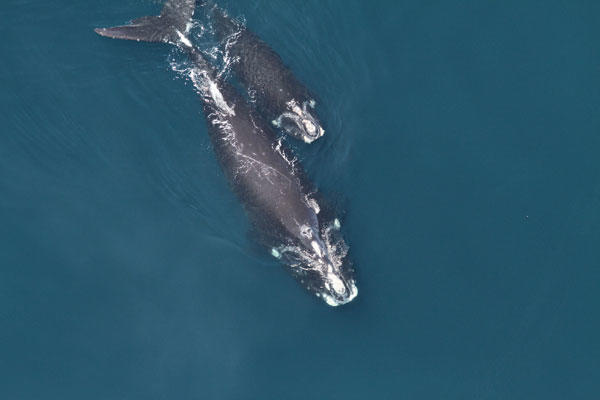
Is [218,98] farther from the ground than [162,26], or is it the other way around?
[162,26]

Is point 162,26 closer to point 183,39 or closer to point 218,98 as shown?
point 183,39

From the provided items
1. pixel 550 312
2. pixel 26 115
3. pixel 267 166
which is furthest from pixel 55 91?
pixel 550 312

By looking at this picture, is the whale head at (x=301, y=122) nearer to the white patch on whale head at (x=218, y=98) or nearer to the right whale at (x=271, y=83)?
the right whale at (x=271, y=83)

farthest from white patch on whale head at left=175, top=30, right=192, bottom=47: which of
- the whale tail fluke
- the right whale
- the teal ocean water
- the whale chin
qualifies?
the whale chin

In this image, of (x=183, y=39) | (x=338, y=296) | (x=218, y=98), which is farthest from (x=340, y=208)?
(x=183, y=39)

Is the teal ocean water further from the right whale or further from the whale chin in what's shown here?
the right whale

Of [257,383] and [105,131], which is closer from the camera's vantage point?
[257,383]

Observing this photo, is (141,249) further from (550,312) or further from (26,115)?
(550,312)
